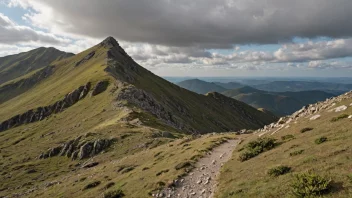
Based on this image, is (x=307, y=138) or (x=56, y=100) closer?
(x=307, y=138)

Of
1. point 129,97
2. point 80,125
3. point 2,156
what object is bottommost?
point 2,156

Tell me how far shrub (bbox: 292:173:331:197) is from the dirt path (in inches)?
365

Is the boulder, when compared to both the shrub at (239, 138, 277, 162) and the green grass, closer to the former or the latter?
the shrub at (239, 138, 277, 162)

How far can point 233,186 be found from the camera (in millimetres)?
25078

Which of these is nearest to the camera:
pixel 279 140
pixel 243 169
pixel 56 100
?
pixel 243 169

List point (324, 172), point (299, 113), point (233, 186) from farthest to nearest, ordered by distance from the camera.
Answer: point (299, 113) → point (233, 186) → point (324, 172)

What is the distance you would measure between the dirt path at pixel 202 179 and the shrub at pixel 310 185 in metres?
9.26

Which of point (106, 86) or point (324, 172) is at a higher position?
point (106, 86)

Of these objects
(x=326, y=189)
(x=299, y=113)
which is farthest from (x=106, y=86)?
(x=326, y=189)

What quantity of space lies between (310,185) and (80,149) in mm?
73923

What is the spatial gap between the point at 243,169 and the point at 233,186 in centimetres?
461

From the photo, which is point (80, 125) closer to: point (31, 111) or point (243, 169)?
point (31, 111)

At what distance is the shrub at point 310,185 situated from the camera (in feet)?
58.6

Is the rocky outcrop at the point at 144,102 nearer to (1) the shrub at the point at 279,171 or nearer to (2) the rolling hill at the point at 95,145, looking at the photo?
(2) the rolling hill at the point at 95,145
